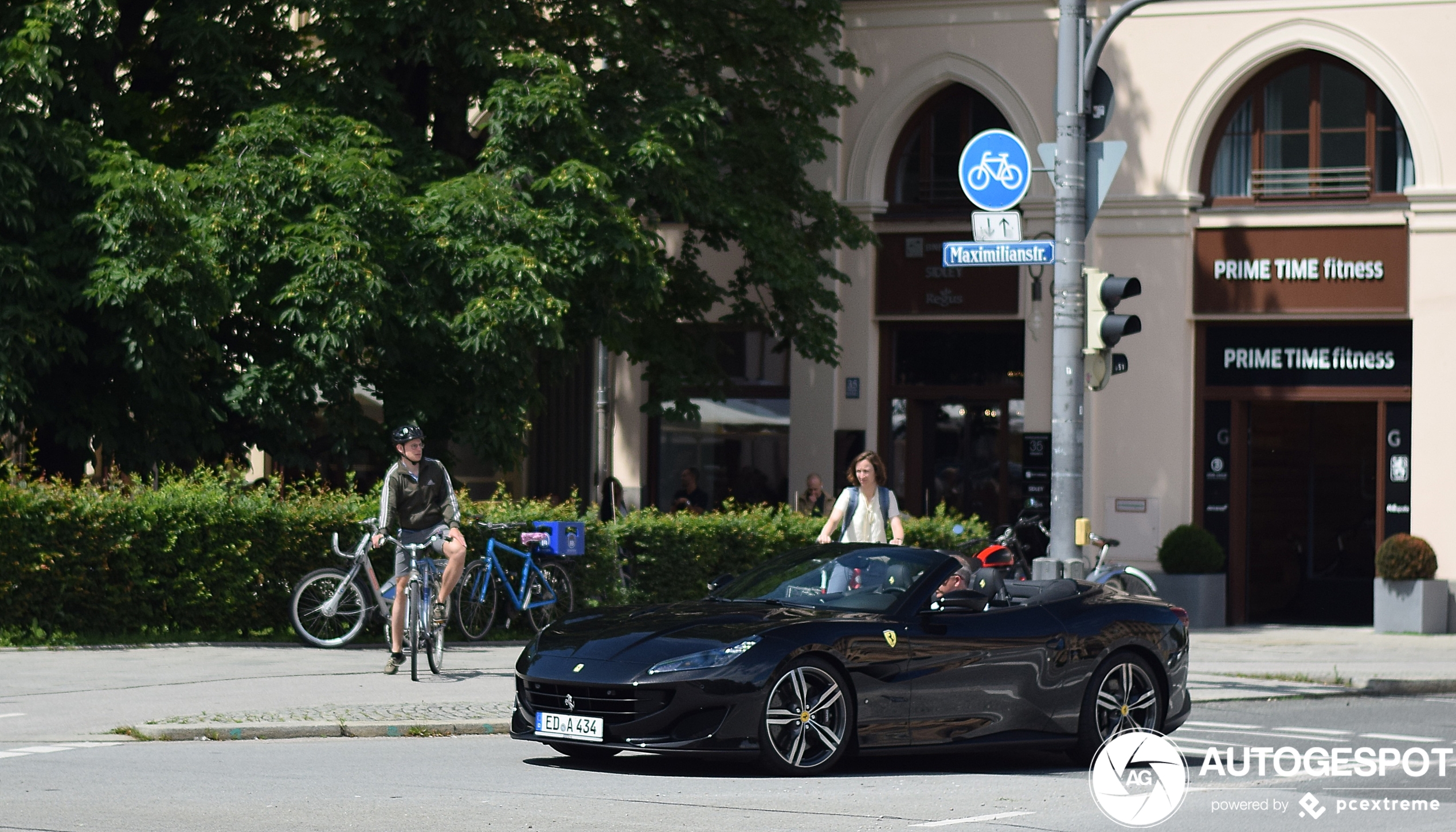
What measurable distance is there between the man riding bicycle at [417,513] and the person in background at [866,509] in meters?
2.89

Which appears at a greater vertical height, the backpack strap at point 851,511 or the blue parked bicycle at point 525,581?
the backpack strap at point 851,511

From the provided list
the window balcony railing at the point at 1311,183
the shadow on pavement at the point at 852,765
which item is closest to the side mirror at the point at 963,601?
the shadow on pavement at the point at 852,765

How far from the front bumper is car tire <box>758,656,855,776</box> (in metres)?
0.11

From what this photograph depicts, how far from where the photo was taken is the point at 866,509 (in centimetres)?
1527

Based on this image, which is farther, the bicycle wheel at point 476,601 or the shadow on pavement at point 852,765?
the bicycle wheel at point 476,601

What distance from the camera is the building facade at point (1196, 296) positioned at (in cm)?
2339

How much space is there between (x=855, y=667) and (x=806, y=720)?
0.37m

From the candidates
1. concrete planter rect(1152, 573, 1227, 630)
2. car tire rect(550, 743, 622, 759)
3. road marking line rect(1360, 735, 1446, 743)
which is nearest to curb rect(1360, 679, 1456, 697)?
road marking line rect(1360, 735, 1446, 743)

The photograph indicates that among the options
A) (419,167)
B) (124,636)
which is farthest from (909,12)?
(124,636)

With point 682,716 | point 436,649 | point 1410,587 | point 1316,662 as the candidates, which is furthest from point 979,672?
point 1410,587

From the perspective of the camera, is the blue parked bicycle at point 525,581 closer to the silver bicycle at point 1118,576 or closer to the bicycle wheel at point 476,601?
the bicycle wheel at point 476,601

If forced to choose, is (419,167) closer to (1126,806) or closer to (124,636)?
(124,636)

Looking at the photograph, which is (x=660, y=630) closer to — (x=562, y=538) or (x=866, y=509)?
(x=866, y=509)

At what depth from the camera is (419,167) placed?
66.6ft
